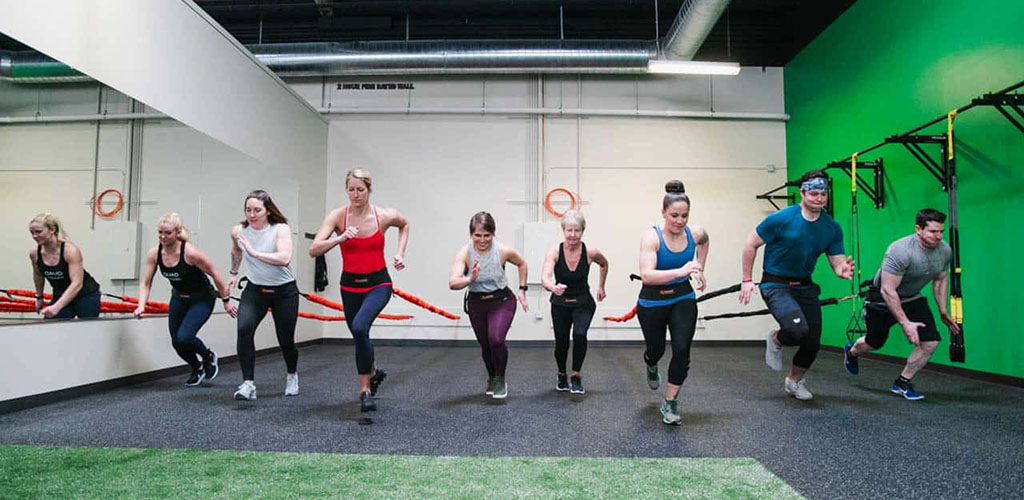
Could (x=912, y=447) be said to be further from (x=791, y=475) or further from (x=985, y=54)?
(x=985, y=54)

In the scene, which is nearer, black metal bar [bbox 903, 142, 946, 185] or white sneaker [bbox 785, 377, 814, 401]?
white sneaker [bbox 785, 377, 814, 401]

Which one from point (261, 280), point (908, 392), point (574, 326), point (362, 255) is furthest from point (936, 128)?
point (261, 280)

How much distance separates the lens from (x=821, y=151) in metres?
7.68

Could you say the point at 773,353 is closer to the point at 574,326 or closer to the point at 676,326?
the point at 676,326

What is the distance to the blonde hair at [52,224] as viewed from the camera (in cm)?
368

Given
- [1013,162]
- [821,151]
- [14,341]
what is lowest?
[14,341]

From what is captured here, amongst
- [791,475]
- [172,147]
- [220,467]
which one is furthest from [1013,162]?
[172,147]

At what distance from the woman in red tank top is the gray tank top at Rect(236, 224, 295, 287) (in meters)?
0.54

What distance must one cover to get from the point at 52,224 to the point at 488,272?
3.04 metres

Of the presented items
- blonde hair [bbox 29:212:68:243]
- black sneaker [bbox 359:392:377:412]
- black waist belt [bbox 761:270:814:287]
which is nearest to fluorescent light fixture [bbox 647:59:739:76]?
black waist belt [bbox 761:270:814:287]

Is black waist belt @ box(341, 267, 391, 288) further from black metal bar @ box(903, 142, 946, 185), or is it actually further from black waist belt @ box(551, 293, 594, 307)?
black metal bar @ box(903, 142, 946, 185)

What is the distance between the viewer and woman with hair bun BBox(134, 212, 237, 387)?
4.13m

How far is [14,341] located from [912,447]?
5142 millimetres

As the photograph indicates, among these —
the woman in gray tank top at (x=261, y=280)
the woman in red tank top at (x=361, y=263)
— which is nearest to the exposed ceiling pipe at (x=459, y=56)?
the woman in gray tank top at (x=261, y=280)
